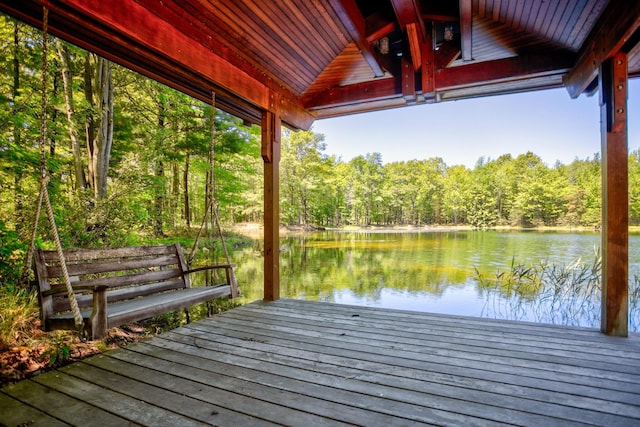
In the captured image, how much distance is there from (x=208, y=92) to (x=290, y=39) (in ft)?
2.86

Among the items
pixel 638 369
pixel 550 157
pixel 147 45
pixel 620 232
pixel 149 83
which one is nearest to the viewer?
pixel 638 369

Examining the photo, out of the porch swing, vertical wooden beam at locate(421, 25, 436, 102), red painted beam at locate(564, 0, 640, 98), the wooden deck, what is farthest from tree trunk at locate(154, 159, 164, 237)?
red painted beam at locate(564, 0, 640, 98)

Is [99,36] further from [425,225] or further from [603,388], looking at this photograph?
[425,225]

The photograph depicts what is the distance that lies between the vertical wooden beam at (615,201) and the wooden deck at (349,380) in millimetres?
237

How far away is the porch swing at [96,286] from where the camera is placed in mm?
1688

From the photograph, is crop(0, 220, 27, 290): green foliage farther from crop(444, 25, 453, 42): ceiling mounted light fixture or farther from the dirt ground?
crop(444, 25, 453, 42): ceiling mounted light fixture

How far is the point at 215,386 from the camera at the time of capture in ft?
5.44

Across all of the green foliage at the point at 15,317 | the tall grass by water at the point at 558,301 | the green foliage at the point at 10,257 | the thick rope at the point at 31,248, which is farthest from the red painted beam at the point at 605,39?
the green foliage at the point at 10,257

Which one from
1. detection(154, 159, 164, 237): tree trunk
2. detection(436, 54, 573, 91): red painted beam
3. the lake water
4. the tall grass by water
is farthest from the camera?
detection(154, 159, 164, 237): tree trunk

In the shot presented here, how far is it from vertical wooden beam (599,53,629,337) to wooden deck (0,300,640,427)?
0.78ft

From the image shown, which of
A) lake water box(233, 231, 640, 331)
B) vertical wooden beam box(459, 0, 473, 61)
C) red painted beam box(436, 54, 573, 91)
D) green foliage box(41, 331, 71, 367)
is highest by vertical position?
vertical wooden beam box(459, 0, 473, 61)

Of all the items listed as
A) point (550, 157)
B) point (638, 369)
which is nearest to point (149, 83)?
point (638, 369)

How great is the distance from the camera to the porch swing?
169cm

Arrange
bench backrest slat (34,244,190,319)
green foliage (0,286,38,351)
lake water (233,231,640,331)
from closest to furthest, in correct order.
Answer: bench backrest slat (34,244,190,319)
green foliage (0,286,38,351)
lake water (233,231,640,331)
